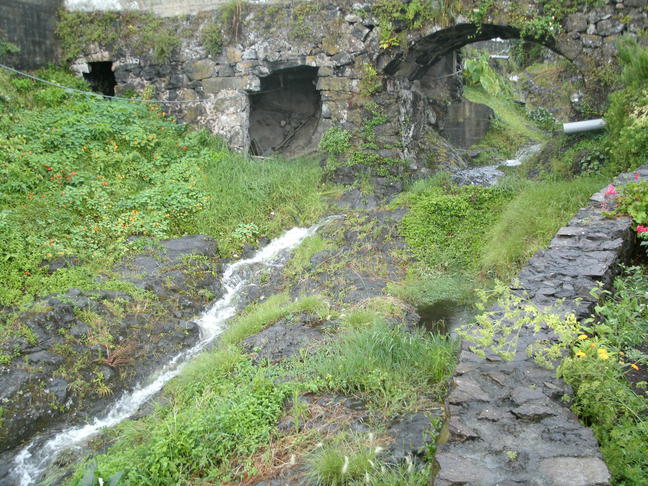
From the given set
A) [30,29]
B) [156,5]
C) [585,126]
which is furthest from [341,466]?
[30,29]

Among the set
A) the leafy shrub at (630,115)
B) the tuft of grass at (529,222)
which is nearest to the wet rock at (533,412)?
the tuft of grass at (529,222)

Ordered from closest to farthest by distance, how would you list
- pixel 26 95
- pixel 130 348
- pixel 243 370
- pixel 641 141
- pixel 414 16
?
pixel 243 370
pixel 130 348
pixel 641 141
pixel 414 16
pixel 26 95

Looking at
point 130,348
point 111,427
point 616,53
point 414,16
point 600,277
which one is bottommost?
point 111,427

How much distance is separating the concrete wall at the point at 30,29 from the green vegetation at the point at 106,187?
0.38m

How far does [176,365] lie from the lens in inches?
231

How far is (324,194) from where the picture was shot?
917 centimetres

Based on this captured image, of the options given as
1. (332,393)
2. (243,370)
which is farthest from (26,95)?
(332,393)

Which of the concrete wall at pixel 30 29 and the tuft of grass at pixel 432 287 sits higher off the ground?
the concrete wall at pixel 30 29

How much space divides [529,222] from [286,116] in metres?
6.60

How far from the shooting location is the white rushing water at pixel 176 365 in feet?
15.0

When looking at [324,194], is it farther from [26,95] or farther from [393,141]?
[26,95]

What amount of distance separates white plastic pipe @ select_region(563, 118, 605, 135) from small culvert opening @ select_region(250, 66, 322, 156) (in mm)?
5129

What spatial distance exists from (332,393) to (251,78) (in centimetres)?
734

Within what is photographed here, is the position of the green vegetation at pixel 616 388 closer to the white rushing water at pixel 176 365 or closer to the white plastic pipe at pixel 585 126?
the white rushing water at pixel 176 365
